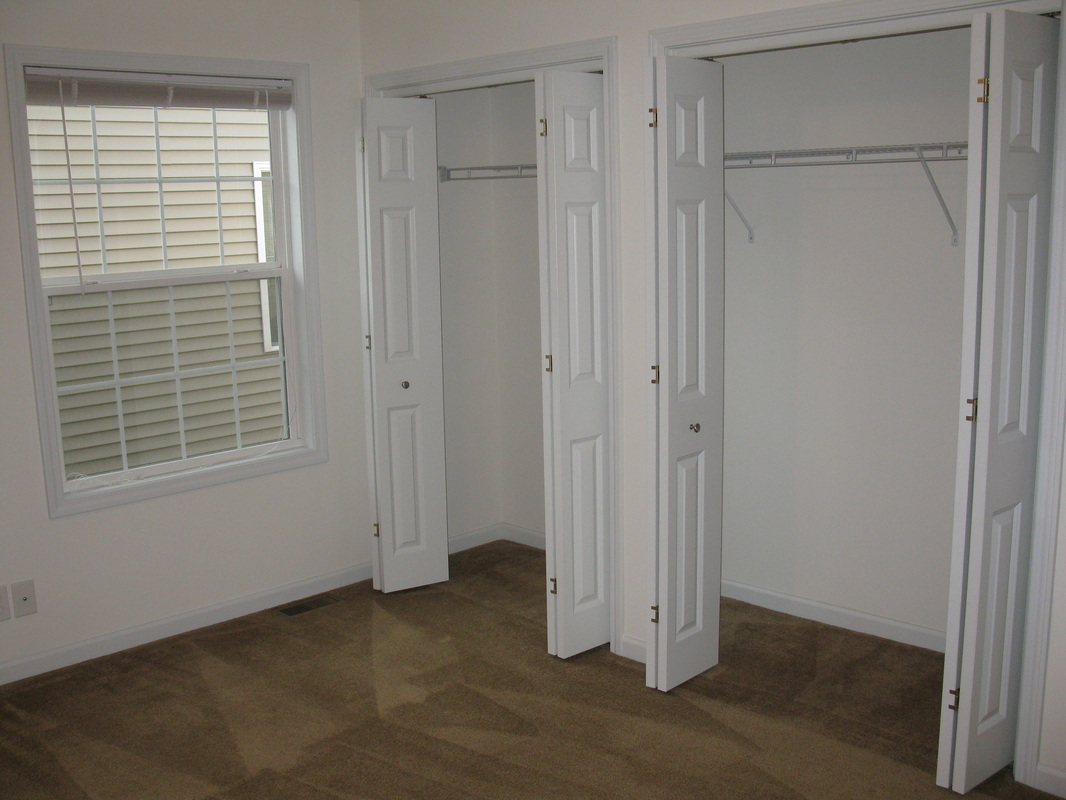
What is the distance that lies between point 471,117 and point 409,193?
2.73 feet

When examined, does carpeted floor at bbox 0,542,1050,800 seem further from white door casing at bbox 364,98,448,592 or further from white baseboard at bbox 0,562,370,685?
white door casing at bbox 364,98,448,592

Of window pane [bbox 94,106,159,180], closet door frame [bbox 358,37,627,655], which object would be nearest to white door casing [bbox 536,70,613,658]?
closet door frame [bbox 358,37,627,655]

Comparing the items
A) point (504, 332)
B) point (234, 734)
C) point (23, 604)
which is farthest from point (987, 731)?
point (23, 604)

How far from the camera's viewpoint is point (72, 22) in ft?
12.6

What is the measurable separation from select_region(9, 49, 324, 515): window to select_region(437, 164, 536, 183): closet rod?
78 centimetres

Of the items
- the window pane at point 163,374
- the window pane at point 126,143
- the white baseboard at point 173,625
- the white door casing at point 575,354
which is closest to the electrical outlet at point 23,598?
the white baseboard at point 173,625

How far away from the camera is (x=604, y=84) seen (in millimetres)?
3742

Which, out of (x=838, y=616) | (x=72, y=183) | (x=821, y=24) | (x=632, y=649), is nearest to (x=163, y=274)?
(x=72, y=183)

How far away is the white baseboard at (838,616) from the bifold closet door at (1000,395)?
83cm

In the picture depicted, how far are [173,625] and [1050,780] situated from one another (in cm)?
344

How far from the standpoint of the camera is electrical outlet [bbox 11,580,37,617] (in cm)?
385

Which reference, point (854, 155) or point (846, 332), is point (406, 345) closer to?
point (846, 332)

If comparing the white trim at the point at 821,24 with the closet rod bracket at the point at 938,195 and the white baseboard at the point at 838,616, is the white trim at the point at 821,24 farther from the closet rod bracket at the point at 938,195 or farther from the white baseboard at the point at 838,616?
the white baseboard at the point at 838,616

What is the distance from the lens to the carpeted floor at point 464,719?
3.13m
